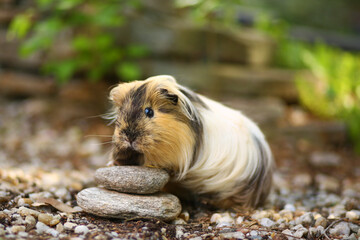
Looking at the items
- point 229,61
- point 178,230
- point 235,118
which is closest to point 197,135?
point 235,118

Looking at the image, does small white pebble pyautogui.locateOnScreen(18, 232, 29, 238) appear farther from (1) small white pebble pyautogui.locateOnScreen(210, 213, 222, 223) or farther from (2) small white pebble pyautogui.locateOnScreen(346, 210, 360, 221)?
(2) small white pebble pyautogui.locateOnScreen(346, 210, 360, 221)

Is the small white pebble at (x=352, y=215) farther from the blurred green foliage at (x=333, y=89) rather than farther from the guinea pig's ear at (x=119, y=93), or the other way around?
the blurred green foliage at (x=333, y=89)

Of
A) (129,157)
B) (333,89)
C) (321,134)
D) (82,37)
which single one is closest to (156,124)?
(129,157)

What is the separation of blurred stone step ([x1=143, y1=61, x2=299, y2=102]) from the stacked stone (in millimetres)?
3605

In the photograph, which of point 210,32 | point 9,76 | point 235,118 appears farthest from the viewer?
point 9,76

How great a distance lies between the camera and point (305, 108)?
280 inches

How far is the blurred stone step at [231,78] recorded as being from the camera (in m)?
6.38

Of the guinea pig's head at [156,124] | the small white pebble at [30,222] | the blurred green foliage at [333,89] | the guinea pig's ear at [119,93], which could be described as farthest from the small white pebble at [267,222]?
the blurred green foliage at [333,89]

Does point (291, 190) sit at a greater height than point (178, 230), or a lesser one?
greater

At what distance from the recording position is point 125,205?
8.23 feet

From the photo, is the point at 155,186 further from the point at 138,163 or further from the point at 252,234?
the point at 252,234

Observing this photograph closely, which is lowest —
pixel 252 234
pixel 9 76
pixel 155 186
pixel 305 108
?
pixel 252 234

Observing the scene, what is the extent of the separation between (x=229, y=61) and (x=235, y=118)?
4.27m

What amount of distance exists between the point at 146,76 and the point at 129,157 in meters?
3.77
